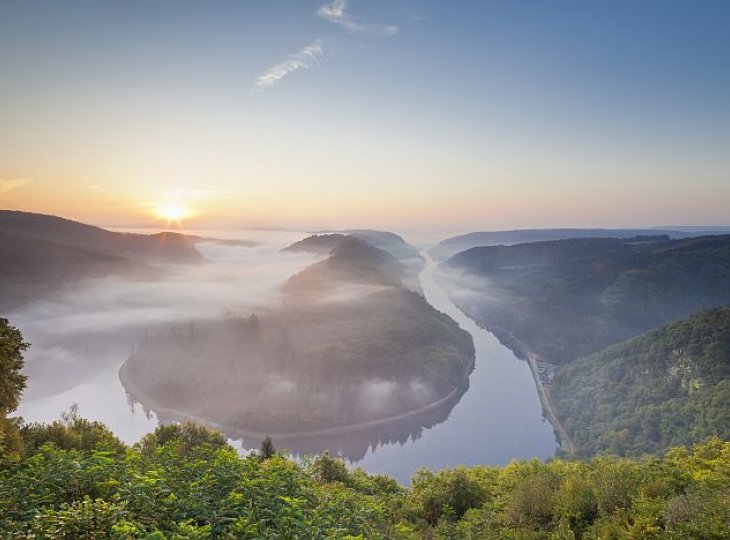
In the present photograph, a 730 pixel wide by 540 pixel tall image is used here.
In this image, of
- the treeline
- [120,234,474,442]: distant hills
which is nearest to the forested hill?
[120,234,474,442]: distant hills

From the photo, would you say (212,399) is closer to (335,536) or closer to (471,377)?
(471,377)

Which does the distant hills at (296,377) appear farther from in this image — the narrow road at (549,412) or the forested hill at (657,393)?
the forested hill at (657,393)

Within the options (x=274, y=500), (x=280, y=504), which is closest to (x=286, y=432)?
(x=274, y=500)

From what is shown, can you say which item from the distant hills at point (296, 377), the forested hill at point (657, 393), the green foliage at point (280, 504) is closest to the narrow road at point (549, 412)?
the forested hill at point (657, 393)

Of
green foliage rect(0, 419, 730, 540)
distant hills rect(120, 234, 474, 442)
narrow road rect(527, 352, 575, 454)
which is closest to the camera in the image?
green foliage rect(0, 419, 730, 540)

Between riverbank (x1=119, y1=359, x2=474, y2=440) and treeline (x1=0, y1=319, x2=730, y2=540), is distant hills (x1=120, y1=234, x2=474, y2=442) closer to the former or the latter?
riverbank (x1=119, y1=359, x2=474, y2=440)

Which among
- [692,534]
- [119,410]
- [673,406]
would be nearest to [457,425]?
[673,406]
